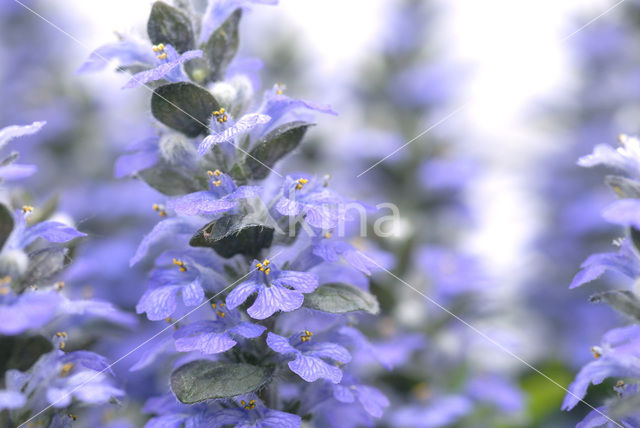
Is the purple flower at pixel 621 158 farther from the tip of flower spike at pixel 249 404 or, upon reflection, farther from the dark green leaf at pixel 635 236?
the tip of flower spike at pixel 249 404

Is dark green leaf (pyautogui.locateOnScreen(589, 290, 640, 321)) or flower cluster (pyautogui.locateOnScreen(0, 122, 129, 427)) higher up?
dark green leaf (pyautogui.locateOnScreen(589, 290, 640, 321))

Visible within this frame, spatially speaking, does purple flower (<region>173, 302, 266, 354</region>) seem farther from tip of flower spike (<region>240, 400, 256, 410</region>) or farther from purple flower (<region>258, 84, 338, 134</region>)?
purple flower (<region>258, 84, 338, 134</region>)

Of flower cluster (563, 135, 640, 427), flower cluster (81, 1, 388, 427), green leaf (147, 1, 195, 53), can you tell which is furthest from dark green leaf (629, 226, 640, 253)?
green leaf (147, 1, 195, 53)

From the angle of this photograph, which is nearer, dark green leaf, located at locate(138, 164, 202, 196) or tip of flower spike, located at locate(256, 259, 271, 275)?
tip of flower spike, located at locate(256, 259, 271, 275)

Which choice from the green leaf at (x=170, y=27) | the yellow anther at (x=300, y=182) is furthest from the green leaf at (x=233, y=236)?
the green leaf at (x=170, y=27)

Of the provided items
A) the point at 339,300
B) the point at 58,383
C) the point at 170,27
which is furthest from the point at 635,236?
the point at 58,383

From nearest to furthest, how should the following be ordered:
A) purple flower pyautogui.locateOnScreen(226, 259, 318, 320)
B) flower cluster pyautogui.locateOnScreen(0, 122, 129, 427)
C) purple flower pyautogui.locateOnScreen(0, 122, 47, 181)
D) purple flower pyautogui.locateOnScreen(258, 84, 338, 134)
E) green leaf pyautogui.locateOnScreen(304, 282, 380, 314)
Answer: flower cluster pyautogui.locateOnScreen(0, 122, 129, 427) < purple flower pyautogui.locateOnScreen(0, 122, 47, 181) < purple flower pyautogui.locateOnScreen(226, 259, 318, 320) < green leaf pyautogui.locateOnScreen(304, 282, 380, 314) < purple flower pyautogui.locateOnScreen(258, 84, 338, 134)

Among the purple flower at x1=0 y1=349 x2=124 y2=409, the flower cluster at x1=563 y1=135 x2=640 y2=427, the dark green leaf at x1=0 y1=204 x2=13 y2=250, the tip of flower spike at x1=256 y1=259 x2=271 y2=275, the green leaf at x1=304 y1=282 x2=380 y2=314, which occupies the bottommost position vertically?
the purple flower at x1=0 y1=349 x2=124 y2=409

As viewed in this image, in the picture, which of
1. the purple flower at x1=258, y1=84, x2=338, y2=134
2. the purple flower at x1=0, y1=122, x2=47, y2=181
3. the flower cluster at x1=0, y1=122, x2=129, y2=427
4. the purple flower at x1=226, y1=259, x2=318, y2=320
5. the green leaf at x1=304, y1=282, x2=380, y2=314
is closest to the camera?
the flower cluster at x1=0, y1=122, x2=129, y2=427
